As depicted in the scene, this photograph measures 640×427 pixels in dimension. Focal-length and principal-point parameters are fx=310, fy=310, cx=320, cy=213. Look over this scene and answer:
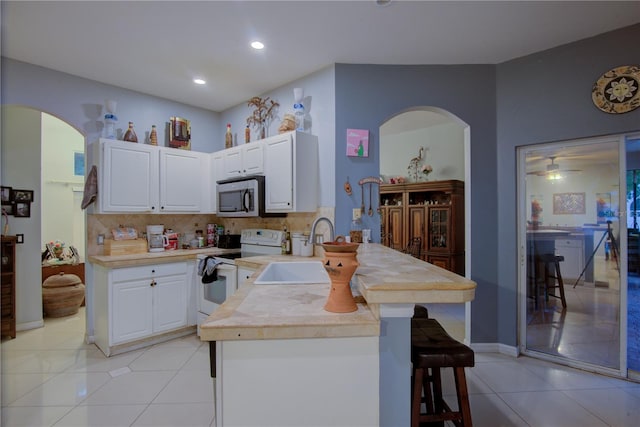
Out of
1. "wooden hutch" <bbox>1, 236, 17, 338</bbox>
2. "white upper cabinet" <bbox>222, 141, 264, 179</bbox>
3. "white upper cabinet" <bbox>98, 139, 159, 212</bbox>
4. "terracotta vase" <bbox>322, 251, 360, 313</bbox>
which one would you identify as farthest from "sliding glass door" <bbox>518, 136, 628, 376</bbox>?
"wooden hutch" <bbox>1, 236, 17, 338</bbox>

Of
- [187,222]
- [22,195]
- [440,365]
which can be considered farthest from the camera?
[187,222]

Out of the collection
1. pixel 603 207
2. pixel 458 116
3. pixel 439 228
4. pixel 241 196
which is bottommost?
pixel 439 228

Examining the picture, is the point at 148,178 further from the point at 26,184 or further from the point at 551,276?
the point at 551,276

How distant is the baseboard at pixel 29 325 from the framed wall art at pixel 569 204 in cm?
604

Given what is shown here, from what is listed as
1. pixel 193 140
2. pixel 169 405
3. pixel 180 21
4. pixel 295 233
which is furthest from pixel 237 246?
pixel 180 21

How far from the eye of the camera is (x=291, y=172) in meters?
3.06

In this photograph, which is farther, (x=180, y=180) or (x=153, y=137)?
(x=180, y=180)

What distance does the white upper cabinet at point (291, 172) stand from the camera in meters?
3.05

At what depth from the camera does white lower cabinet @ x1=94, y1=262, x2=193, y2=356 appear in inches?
119

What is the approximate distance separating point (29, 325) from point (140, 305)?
188 centimetres

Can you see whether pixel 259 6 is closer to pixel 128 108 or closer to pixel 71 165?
pixel 128 108

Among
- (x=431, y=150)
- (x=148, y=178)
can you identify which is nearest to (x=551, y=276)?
(x=431, y=150)

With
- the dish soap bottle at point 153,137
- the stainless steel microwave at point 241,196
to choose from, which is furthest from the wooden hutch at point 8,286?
the stainless steel microwave at point 241,196

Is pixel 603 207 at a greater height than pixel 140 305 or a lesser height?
greater
